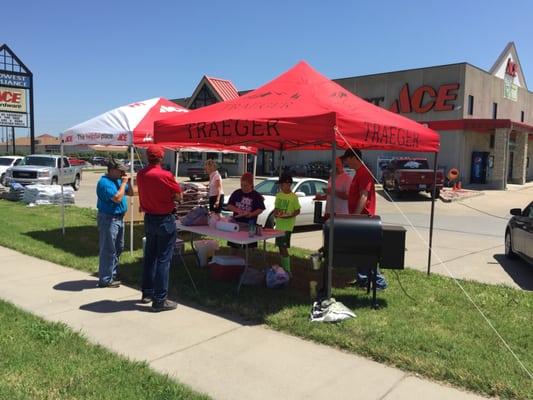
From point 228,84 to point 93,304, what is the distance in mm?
39470

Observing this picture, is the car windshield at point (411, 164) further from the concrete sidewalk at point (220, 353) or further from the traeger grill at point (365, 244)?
the concrete sidewalk at point (220, 353)

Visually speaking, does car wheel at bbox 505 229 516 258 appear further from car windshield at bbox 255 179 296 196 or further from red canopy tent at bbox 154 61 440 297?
car windshield at bbox 255 179 296 196

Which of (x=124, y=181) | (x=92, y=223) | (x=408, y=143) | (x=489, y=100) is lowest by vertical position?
(x=92, y=223)

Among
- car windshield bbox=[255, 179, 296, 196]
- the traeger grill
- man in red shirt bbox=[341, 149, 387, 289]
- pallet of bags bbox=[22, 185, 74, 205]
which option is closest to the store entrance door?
pallet of bags bbox=[22, 185, 74, 205]

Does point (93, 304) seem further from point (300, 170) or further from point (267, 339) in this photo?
point (300, 170)

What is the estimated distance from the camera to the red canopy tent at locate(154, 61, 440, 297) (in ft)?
18.3

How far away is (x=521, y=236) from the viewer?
27.9 feet

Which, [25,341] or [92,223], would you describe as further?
[92,223]

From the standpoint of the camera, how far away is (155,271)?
5.66 m

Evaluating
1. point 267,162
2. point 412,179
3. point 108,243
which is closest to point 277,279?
point 108,243

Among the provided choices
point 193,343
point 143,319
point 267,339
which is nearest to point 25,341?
point 143,319

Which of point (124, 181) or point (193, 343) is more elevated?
point (124, 181)

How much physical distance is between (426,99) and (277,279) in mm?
29357

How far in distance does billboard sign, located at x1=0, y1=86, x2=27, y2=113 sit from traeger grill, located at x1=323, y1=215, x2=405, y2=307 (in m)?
26.5
